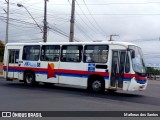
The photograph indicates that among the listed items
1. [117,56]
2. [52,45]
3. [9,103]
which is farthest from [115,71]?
[9,103]

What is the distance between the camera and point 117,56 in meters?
18.1

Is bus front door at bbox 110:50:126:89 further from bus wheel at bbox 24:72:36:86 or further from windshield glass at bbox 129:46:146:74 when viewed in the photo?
bus wheel at bbox 24:72:36:86

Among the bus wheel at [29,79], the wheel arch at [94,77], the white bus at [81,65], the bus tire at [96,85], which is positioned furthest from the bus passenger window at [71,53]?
the bus wheel at [29,79]

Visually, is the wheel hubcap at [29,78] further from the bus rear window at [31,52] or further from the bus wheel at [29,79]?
the bus rear window at [31,52]

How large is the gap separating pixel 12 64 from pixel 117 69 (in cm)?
814

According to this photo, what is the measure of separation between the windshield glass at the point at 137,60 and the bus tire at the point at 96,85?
197 centimetres

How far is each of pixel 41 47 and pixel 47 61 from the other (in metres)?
1.13

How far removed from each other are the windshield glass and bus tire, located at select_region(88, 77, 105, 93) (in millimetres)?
1968

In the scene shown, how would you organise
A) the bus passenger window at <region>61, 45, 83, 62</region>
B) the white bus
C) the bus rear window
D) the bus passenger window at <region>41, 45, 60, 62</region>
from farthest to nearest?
the bus rear window < the bus passenger window at <region>41, 45, 60, 62</region> < the bus passenger window at <region>61, 45, 83, 62</region> < the white bus

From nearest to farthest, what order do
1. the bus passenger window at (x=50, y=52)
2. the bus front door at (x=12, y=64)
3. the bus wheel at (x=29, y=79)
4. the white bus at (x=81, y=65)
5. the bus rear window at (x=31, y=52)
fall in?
the white bus at (x=81, y=65), the bus passenger window at (x=50, y=52), the bus rear window at (x=31, y=52), the bus wheel at (x=29, y=79), the bus front door at (x=12, y=64)

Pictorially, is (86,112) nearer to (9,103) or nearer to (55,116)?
(55,116)

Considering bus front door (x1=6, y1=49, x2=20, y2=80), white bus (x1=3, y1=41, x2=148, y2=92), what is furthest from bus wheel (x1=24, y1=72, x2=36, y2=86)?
bus front door (x1=6, y1=49, x2=20, y2=80)

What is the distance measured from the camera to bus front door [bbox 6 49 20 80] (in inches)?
895

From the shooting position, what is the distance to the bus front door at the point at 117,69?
17.8 m
